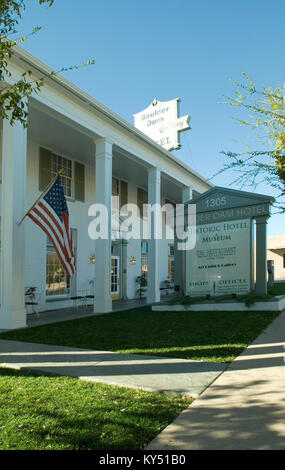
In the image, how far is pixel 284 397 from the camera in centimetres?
368

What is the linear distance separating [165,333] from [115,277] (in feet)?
32.5

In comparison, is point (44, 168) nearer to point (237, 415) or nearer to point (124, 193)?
point (124, 193)

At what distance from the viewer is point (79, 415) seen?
3.37 m

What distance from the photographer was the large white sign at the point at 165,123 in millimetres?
19625

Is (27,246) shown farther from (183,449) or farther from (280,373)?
(183,449)

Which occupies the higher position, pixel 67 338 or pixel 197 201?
pixel 197 201

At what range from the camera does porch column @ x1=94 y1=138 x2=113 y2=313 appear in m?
11.9

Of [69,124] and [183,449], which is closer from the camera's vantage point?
[183,449]

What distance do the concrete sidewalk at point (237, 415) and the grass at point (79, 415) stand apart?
7.0 inches

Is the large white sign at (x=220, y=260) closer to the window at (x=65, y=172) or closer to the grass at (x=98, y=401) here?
the grass at (x=98, y=401)

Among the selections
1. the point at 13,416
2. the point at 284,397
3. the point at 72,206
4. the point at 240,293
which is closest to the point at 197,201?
the point at 240,293

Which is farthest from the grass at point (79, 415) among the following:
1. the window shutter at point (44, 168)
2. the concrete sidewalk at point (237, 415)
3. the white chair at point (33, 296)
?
the window shutter at point (44, 168)

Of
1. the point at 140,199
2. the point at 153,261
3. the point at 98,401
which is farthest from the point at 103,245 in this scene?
the point at 98,401

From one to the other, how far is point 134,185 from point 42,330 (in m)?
11.1
